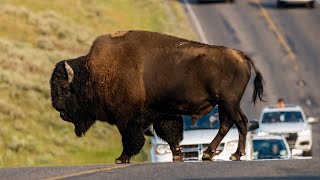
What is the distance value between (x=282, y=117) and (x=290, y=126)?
0.83 m

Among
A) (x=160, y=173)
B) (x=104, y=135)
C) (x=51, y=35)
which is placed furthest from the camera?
(x=51, y=35)

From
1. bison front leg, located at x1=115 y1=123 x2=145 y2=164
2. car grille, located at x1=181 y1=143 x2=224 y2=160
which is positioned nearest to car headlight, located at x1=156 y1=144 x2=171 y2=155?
car grille, located at x1=181 y1=143 x2=224 y2=160

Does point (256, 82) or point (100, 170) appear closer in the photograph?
point (100, 170)

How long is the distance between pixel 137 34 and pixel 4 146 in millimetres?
14744

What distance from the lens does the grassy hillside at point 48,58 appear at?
3347 centimetres

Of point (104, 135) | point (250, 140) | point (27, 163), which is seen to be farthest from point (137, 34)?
point (104, 135)

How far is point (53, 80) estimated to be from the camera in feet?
63.8

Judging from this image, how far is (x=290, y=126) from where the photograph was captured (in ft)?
108

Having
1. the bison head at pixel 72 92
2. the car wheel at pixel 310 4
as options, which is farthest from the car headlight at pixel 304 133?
the car wheel at pixel 310 4

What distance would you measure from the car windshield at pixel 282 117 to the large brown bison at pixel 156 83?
1418 centimetres

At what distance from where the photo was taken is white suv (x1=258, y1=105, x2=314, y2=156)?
106 ft

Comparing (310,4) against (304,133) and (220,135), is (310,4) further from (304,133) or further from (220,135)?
(220,135)

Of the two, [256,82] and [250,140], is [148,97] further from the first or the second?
[250,140]

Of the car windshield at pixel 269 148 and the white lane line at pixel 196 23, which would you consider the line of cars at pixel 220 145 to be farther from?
the white lane line at pixel 196 23
